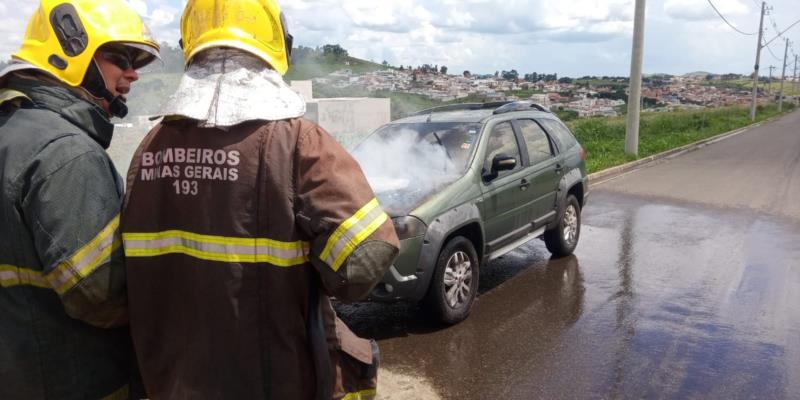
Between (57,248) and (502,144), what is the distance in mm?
4825

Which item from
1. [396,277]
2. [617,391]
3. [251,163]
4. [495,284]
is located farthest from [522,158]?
[251,163]

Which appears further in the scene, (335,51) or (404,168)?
(335,51)

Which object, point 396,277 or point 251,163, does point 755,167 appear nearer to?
point 396,277

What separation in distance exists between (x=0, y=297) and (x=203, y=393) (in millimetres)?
681

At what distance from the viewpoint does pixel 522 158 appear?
6172 mm

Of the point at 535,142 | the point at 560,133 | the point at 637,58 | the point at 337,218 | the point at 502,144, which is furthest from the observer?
the point at 637,58

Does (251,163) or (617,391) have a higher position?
(251,163)

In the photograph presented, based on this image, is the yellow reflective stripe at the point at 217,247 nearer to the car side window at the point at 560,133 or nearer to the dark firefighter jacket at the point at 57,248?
the dark firefighter jacket at the point at 57,248

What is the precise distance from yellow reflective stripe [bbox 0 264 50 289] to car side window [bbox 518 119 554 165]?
5.21m

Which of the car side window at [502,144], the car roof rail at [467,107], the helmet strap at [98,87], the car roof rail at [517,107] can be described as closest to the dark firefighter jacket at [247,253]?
the helmet strap at [98,87]

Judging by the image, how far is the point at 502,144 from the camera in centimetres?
598

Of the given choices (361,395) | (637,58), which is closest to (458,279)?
(361,395)

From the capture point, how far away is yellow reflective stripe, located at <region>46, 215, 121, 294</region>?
1628mm

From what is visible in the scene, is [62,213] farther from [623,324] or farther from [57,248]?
[623,324]
